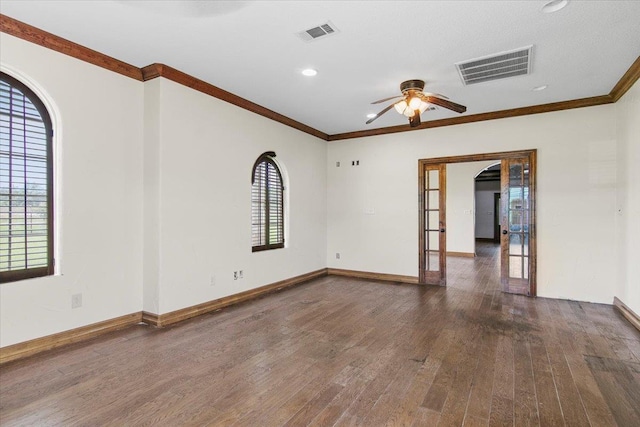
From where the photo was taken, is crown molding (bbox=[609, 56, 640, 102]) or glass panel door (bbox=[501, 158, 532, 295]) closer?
crown molding (bbox=[609, 56, 640, 102])

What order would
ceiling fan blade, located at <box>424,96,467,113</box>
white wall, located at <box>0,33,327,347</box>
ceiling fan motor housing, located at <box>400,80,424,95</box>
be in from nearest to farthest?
white wall, located at <box>0,33,327,347</box> < ceiling fan blade, located at <box>424,96,467,113</box> < ceiling fan motor housing, located at <box>400,80,424,95</box>

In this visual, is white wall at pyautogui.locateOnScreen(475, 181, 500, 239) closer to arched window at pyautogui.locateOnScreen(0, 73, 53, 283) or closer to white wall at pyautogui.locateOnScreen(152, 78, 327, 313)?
white wall at pyautogui.locateOnScreen(152, 78, 327, 313)

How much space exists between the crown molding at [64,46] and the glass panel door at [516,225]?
547 centimetres

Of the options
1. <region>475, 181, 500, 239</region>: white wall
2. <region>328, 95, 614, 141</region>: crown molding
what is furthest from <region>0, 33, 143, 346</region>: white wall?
<region>475, 181, 500, 239</region>: white wall

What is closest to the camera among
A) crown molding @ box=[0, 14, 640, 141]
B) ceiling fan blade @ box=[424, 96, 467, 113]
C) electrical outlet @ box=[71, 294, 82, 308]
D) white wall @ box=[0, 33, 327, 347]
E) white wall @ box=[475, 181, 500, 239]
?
crown molding @ box=[0, 14, 640, 141]

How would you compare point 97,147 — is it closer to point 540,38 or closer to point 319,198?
point 319,198

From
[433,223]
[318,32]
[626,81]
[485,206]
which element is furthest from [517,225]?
[485,206]

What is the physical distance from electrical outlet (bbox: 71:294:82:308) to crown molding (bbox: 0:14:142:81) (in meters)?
2.37

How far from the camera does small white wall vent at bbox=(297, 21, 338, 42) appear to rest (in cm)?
291

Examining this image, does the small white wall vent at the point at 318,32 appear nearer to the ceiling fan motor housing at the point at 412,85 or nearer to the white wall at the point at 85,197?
the ceiling fan motor housing at the point at 412,85

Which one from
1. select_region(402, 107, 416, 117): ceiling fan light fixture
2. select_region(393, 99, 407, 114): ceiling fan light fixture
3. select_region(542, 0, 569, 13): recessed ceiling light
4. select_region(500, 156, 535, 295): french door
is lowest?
select_region(500, 156, 535, 295): french door

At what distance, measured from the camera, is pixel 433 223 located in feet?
20.3

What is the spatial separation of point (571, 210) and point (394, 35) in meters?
3.87

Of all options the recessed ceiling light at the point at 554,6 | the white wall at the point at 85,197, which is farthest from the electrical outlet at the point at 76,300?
the recessed ceiling light at the point at 554,6
